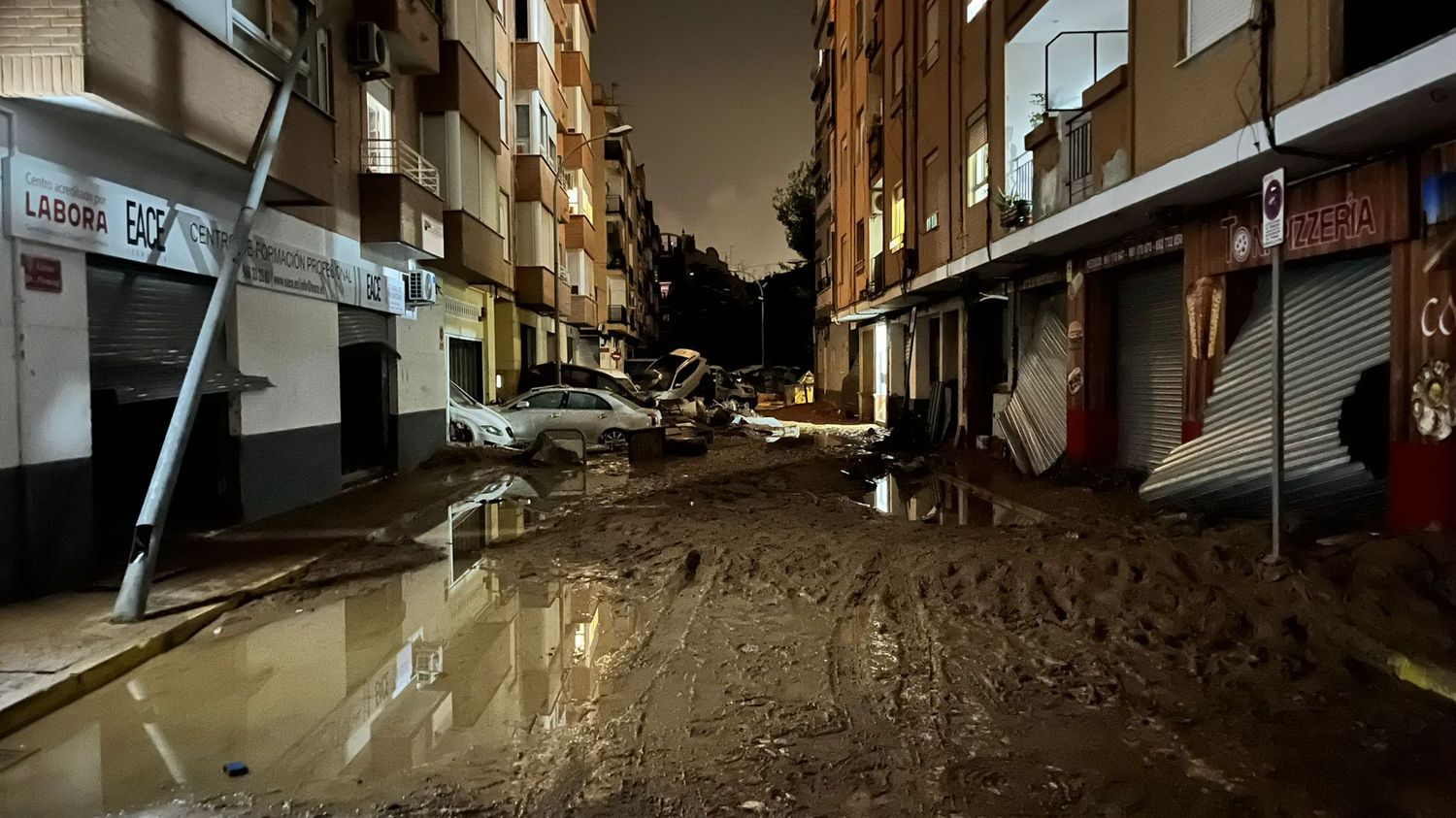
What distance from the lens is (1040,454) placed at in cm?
1402

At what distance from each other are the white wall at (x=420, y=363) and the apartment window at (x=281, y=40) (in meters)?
4.30

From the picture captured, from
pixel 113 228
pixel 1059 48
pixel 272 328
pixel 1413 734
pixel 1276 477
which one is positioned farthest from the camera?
pixel 1059 48

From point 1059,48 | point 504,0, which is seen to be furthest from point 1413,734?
point 504,0

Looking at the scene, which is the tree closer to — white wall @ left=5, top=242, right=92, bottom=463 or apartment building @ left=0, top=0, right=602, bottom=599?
apartment building @ left=0, top=0, right=602, bottom=599

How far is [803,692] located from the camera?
5059 mm

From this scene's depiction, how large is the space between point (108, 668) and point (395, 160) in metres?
10.6

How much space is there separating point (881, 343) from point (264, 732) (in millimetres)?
25561

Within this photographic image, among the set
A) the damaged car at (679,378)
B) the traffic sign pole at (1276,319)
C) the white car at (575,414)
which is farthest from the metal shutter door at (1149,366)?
the damaged car at (679,378)

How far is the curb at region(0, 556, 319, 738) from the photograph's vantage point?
4828 mm

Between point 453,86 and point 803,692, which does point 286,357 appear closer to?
point 453,86

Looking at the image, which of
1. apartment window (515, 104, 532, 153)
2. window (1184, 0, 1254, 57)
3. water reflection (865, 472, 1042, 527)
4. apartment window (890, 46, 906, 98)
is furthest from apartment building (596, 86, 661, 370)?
window (1184, 0, 1254, 57)

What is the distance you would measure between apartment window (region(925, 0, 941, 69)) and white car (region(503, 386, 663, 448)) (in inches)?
405

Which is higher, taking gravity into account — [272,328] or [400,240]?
[400,240]

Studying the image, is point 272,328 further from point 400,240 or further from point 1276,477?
point 1276,477
